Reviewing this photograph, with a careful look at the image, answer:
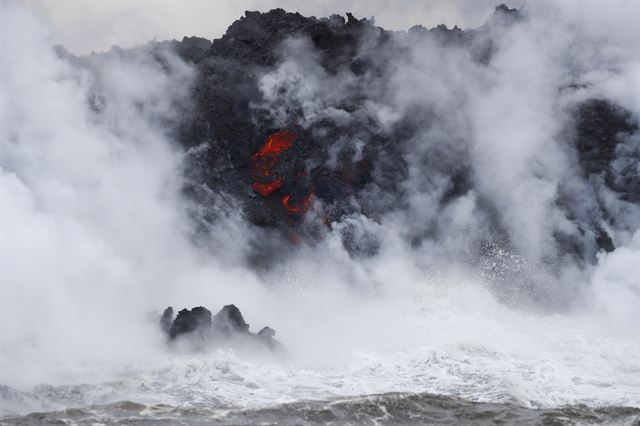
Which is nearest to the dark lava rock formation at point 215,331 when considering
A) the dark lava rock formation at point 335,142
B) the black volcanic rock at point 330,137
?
the dark lava rock formation at point 335,142

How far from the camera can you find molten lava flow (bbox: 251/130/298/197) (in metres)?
55.3

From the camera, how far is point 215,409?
26.6 metres

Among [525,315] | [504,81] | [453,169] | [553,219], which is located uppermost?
[504,81]

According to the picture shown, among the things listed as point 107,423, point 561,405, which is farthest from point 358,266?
point 107,423

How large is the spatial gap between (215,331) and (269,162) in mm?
23186

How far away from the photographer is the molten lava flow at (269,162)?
5534 centimetres

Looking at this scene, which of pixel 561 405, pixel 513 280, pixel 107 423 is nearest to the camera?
pixel 107 423

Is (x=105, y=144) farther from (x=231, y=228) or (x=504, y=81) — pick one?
(x=504, y=81)

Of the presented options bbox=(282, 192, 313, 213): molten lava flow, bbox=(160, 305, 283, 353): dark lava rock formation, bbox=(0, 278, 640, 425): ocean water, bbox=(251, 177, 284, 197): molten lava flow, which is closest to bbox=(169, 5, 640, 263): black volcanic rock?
bbox=(282, 192, 313, 213): molten lava flow

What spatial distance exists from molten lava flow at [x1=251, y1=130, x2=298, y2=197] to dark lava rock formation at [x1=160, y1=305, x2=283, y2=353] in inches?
817

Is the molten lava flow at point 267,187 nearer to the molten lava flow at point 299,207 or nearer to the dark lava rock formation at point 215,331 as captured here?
the molten lava flow at point 299,207

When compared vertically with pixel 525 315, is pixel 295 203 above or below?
above

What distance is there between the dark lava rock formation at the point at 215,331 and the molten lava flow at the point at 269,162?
68.1 feet

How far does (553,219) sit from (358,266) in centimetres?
1357
